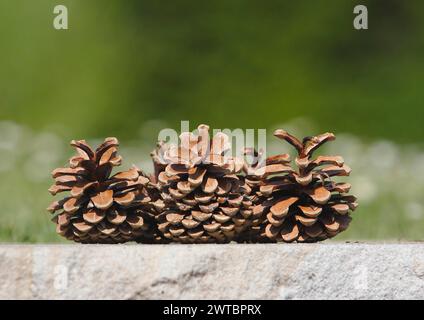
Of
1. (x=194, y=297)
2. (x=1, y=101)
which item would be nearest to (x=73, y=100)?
(x=1, y=101)

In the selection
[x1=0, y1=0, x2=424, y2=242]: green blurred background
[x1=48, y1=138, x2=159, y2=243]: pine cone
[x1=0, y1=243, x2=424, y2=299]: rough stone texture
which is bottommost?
[x1=0, y1=243, x2=424, y2=299]: rough stone texture

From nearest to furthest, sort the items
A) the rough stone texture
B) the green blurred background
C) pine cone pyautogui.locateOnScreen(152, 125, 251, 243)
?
1. the rough stone texture
2. pine cone pyautogui.locateOnScreen(152, 125, 251, 243)
3. the green blurred background

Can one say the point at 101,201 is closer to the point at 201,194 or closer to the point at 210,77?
the point at 201,194

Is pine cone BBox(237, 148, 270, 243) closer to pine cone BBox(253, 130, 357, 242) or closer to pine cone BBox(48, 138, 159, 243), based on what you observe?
pine cone BBox(253, 130, 357, 242)

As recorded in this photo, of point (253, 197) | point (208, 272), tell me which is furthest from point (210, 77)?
point (208, 272)

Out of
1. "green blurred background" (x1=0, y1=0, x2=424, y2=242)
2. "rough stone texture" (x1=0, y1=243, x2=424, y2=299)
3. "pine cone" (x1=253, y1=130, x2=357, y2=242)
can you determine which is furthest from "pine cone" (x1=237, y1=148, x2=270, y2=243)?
"green blurred background" (x1=0, y1=0, x2=424, y2=242)

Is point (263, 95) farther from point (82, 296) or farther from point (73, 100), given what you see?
point (82, 296)

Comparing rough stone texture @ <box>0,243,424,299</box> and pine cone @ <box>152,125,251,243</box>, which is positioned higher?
pine cone @ <box>152,125,251,243</box>
